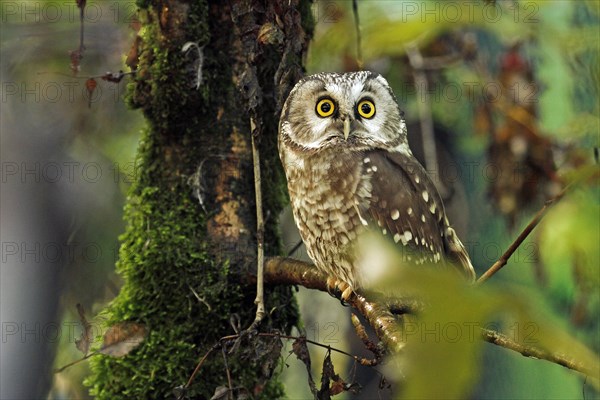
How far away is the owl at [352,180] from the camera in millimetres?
2444

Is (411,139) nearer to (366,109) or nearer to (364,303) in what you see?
(366,109)

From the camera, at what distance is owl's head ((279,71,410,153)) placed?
98.0 inches

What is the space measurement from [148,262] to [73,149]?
2307mm

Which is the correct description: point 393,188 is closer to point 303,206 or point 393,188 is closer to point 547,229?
point 303,206

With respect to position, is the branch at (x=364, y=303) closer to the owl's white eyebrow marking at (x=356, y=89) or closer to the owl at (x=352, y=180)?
the owl at (x=352, y=180)

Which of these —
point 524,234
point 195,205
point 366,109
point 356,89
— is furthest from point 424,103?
point 524,234

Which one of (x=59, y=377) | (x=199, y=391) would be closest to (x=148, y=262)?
(x=199, y=391)

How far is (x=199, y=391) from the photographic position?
2096 mm

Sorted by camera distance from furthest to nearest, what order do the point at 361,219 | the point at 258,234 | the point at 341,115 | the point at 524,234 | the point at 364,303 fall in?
the point at 341,115, the point at 361,219, the point at 258,234, the point at 364,303, the point at 524,234

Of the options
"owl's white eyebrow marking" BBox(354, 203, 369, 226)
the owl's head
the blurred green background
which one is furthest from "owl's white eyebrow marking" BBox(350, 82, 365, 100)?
"owl's white eyebrow marking" BBox(354, 203, 369, 226)

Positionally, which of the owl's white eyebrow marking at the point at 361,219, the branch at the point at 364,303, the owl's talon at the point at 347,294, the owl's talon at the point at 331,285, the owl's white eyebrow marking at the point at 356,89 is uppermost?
the owl's white eyebrow marking at the point at 356,89

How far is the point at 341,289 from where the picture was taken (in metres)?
2.40

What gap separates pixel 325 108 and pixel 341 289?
64 cm

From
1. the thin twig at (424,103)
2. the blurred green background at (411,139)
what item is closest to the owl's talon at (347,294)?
the blurred green background at (411,139)
